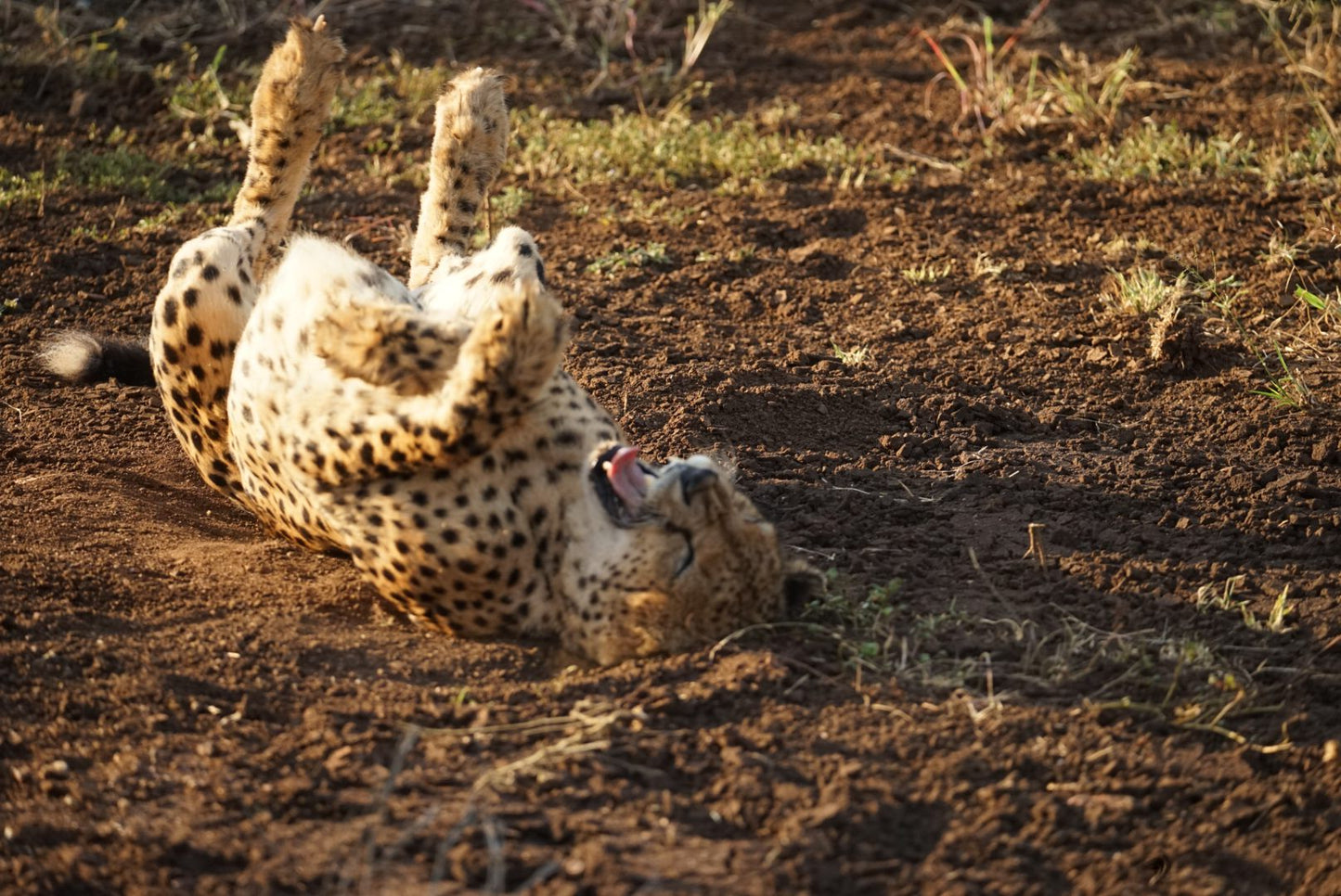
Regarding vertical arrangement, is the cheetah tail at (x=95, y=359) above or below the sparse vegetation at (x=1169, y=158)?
below

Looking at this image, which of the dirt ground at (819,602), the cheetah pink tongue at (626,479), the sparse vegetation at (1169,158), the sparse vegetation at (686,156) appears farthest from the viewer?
the sparse vegetation at (686,156)

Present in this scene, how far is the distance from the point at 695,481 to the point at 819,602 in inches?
19.8

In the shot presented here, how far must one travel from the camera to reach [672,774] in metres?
3.21

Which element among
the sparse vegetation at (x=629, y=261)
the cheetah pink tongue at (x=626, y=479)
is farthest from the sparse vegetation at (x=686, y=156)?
the cheetah pink tongue at (x=626, y=479)

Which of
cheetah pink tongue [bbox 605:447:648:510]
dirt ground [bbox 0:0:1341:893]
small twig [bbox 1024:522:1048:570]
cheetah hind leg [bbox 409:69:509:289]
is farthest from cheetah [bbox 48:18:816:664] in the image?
cheetah hind leg [bbox 409:69:509:289]

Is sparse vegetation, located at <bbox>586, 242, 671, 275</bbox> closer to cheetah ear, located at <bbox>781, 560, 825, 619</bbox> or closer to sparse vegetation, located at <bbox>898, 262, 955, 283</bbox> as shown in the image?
sparse vegetation, located at <bbox>898, 262, 955, 283</bbox>

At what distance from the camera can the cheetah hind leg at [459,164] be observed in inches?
205

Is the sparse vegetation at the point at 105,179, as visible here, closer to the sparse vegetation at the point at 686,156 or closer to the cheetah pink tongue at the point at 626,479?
→ the sparse vegetation at the point at 686,156

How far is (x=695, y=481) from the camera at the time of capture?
11.8 ft

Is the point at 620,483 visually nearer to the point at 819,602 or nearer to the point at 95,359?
the point at 819,602

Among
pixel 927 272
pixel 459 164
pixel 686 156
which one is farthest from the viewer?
pixel 686 156

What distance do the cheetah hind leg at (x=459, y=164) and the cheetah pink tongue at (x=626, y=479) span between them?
1660mm

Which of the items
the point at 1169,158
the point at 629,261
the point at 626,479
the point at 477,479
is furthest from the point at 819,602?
the point at 1169,158

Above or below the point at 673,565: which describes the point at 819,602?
below
